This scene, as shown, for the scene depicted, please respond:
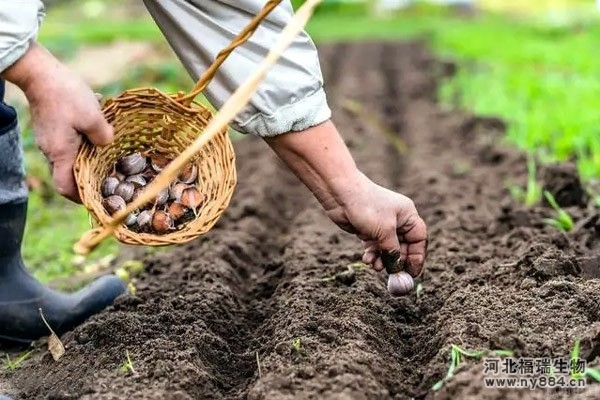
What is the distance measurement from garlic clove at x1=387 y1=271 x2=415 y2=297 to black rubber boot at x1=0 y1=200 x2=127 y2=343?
93cm

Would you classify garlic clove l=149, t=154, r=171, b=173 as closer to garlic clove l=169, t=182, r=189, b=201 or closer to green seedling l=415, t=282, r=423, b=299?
garlic clove l=169, t=182, r=189, b=201

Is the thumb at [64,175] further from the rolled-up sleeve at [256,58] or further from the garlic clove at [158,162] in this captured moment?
the rolled-up sleeve at [256,58]

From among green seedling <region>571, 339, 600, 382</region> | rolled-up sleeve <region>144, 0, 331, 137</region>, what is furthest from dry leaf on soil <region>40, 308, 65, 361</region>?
green seedling <region>571, 339, 600, 382</region>

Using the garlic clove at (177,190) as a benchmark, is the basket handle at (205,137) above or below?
above

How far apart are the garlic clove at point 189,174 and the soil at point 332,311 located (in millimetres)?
409

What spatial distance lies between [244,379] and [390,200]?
2.02ft

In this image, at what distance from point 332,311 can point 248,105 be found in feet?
2.13

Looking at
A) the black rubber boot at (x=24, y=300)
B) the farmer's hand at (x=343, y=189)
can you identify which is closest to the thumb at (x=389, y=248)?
the farmer's hand at (x=343, y=189)

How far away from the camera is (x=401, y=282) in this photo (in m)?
2.83

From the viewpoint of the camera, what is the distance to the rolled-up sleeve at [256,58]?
2436mm

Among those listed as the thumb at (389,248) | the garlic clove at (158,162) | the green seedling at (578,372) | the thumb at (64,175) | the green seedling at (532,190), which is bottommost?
the green seedling at (532,190)

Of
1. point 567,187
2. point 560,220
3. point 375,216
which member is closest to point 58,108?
point 375,216

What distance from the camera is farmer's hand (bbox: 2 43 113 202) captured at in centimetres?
221

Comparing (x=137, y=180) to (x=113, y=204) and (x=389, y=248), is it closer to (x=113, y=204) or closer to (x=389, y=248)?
(x=113, y=204)
